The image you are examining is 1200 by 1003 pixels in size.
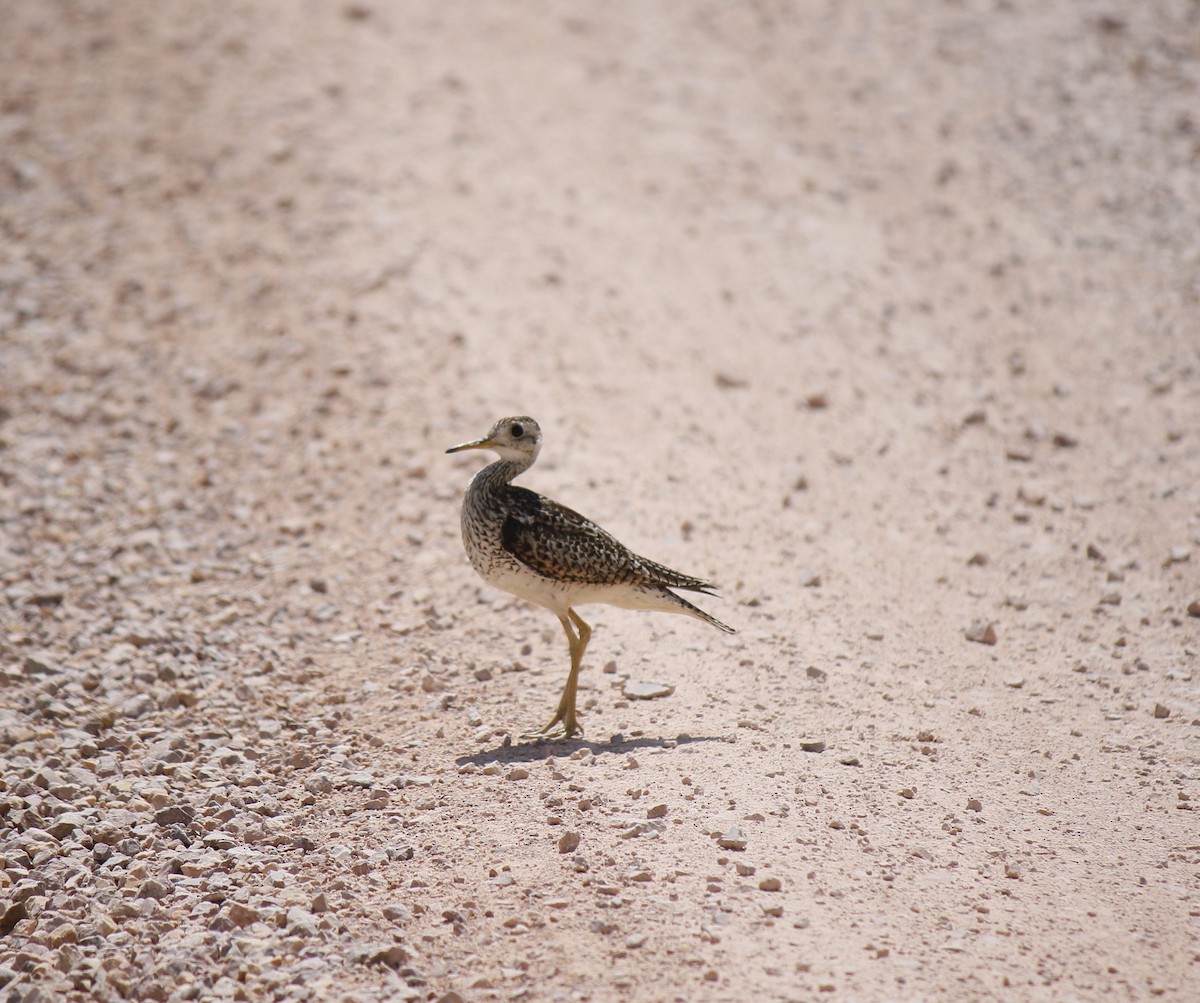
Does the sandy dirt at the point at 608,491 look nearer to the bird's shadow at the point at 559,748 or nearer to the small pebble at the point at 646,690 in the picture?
the bird's shadow at the point at 559,748

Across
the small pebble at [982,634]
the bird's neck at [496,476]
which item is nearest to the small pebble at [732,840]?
the bird's neck at [496,476]

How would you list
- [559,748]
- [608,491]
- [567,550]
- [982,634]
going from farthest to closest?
[608,491] < [982,634] < [567,550] < [559,748]

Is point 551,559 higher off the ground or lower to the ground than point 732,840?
higher

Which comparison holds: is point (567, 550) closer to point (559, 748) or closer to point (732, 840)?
point (559, 748)

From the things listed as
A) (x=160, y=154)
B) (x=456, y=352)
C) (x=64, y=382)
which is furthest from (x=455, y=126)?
(x=64, y=382)

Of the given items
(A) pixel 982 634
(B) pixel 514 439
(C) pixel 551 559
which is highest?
(B) pixel 514 439

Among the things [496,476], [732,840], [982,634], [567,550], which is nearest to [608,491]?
[496,476]

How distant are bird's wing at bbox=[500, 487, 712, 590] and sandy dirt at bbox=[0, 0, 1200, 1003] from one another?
2.97ft

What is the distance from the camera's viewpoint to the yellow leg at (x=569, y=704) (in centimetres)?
766

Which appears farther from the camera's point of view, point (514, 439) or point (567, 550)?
point (514, 439)

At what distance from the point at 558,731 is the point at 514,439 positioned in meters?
1.83

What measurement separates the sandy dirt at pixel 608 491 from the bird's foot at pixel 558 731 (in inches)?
4.0

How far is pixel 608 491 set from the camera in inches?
→ 420

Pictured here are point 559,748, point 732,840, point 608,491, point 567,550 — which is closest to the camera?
point 732,840
